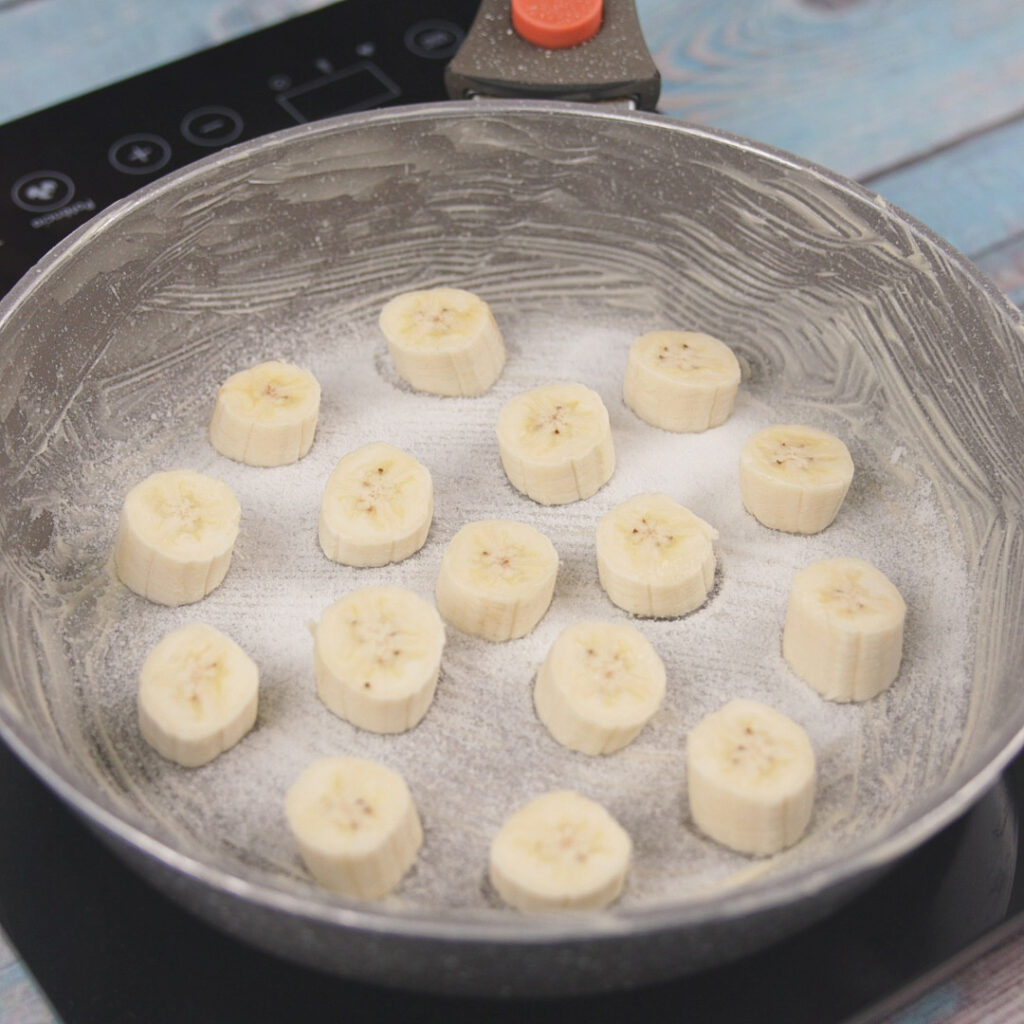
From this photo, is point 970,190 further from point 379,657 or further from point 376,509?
point 379,657

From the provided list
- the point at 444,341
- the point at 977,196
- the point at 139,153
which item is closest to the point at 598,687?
the point at 444,341

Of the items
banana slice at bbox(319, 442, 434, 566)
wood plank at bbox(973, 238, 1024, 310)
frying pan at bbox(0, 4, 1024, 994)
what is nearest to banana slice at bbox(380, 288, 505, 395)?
frying pan at bbox(0, 4, 1024, 994)

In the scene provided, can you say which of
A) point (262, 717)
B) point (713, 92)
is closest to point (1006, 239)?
point (713, 92)

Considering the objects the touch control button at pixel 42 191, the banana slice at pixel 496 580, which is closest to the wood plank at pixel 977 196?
the banana slice at pixel 496 580

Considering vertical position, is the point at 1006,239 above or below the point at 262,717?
above

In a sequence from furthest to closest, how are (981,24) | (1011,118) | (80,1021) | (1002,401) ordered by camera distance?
(981,24) → (1011,118) → (1002,401) → (80,1021)

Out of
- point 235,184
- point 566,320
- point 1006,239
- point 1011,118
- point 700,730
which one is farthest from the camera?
point 1011,118

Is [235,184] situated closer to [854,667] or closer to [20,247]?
[20,247]
